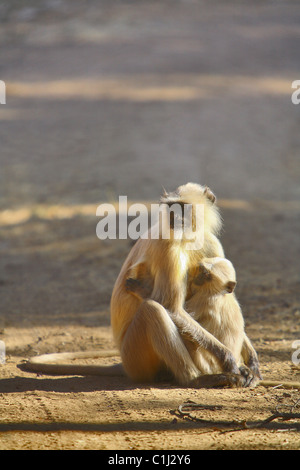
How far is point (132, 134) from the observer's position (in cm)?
1345

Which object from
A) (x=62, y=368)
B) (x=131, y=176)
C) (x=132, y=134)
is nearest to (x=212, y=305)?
(x=62, y=368)

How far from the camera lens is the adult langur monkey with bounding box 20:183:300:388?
164 inches

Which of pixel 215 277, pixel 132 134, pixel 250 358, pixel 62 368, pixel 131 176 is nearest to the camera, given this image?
pixel 215 277

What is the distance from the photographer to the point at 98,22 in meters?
19.9

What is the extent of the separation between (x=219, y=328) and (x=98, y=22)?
17017 mm

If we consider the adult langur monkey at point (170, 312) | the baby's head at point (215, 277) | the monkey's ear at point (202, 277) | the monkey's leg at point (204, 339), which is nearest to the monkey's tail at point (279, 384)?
the adult langur monkey at point (170, 312)

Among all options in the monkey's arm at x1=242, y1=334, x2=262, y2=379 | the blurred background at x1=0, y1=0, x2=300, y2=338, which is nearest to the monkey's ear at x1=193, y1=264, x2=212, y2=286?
the monkey's arm at x1=242, y1=334, x2=262, y2=379

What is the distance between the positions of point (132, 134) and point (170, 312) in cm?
959

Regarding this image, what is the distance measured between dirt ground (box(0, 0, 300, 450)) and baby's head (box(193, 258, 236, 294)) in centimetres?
65

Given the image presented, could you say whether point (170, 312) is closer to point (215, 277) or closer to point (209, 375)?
point (215, 277)

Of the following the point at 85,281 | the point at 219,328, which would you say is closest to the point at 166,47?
the point at 85,281

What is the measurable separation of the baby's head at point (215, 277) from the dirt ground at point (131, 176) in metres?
0.65

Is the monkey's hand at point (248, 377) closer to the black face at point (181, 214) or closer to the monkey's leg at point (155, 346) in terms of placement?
the monkey's leg at point (155, 346)

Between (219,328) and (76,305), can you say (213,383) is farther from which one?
(76,305)
